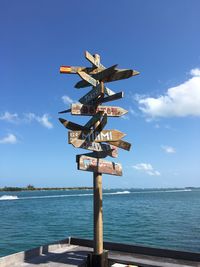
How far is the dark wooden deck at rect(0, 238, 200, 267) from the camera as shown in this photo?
8211 millimetres

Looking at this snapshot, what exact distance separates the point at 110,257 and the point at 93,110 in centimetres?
416

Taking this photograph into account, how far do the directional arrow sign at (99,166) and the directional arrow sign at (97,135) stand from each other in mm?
491

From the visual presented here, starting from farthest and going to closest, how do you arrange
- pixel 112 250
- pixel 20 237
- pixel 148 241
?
pixel 20 237
pixel 148 241
pixel 112 250

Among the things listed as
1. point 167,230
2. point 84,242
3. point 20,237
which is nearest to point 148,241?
point 167,230

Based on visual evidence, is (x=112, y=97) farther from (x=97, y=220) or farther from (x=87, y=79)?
(x=97, y=220)

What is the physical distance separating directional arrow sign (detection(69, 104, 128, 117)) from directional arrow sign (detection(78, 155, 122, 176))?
1154mm

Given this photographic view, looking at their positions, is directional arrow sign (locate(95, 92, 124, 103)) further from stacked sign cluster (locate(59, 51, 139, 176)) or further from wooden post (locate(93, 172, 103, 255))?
wooden post (locate(93, 172, 103, 255))

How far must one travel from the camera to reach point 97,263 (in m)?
7.67

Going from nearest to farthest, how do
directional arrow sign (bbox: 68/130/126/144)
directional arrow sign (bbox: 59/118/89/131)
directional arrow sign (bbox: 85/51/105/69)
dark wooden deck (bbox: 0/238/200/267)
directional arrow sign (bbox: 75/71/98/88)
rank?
directional arrow sign (bbox: 68/130/126/144), directional arrow sign (bbox: 59/118/89/131), directional arrow sign (bbox: 75/71/98/88), directional arrow sign (bbox: 85/51/105/69), dark wooden deck (bbox: 0/238/200/267)

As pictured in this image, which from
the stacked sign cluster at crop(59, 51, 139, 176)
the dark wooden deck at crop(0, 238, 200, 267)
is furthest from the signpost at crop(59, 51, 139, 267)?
the dark wooden deck at crop(0, 238, 200, 267)

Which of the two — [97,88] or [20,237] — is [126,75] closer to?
[97,88]

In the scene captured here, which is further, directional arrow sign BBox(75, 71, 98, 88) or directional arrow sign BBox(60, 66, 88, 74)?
directional arrow sign BBox(60, 66, 88, 74)

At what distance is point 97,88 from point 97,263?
432 centimetres

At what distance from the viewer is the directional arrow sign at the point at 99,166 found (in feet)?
24.6
